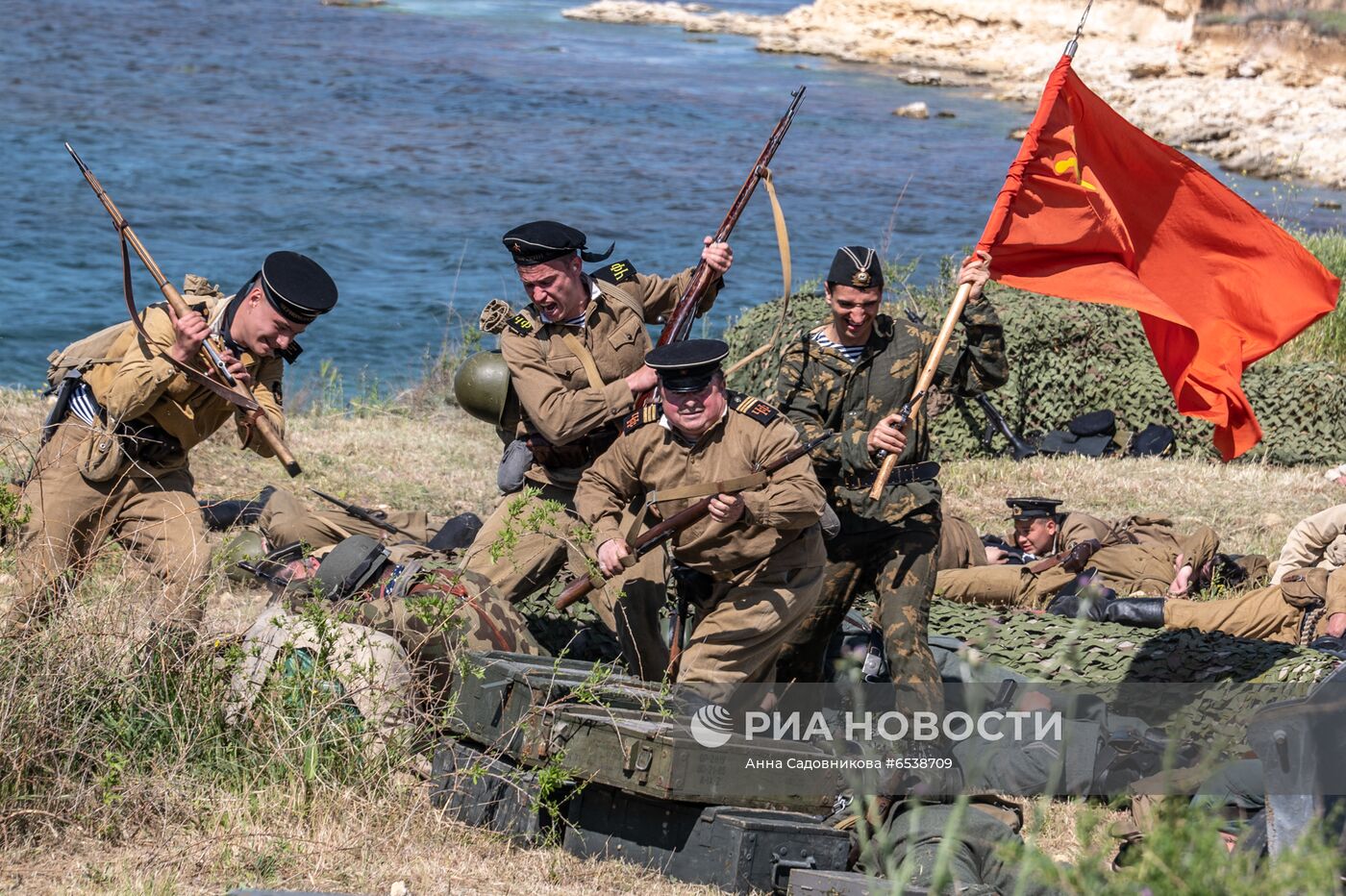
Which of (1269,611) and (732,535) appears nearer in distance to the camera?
(732,535)

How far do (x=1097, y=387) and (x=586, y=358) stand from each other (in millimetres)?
6489

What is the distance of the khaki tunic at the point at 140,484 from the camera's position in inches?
241

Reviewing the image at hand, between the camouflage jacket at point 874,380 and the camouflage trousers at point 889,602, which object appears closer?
the camouflage trousers at point 889,602

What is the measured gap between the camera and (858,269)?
257 inches

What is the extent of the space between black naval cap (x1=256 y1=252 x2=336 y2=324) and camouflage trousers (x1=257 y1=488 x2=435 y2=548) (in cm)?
252

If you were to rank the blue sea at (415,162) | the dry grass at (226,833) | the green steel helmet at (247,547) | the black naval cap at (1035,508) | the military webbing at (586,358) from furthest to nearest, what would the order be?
the blue sea at (415,162) < the black naval cap at (1035,508) < the green steel helmet at (247,547) < the military webbing at (586,358) < the dry grass at (226,833)

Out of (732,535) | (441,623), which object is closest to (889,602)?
(732,535)

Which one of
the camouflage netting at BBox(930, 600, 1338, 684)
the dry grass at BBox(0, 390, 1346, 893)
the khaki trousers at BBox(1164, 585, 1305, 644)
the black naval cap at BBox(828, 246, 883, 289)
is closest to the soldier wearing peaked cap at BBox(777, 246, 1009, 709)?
the black naval cap at BBox(828, 246, 883, 289)

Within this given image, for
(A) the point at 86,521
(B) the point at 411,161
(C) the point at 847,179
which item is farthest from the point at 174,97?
(A) the point at 86,521

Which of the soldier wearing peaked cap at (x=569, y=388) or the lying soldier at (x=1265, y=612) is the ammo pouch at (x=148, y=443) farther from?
the lying soldier at (x=1265, y=612)

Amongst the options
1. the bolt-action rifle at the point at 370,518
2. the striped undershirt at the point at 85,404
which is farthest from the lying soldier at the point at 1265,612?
the striped undershirt at the point at 85,404

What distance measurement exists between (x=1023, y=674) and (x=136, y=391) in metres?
4.16

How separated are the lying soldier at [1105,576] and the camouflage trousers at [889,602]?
2.22 meters

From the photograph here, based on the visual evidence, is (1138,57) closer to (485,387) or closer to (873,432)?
(485,387)
